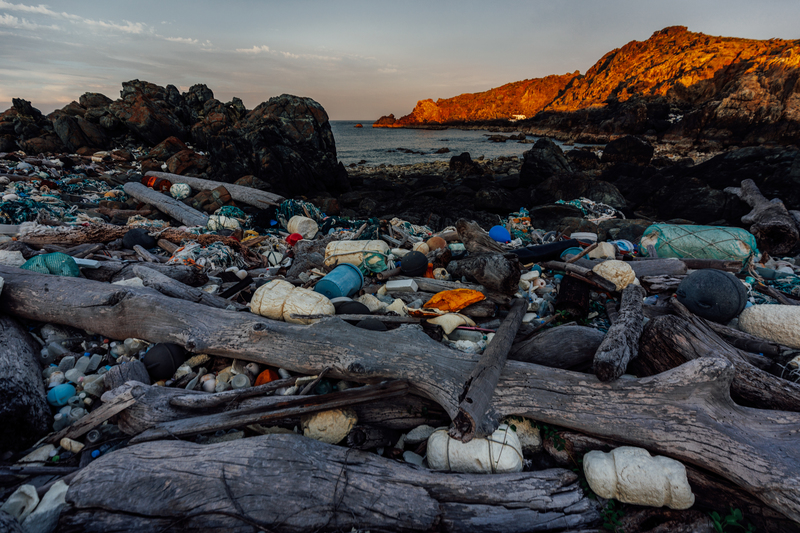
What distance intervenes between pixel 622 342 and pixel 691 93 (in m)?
69.4

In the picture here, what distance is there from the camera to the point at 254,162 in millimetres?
14359

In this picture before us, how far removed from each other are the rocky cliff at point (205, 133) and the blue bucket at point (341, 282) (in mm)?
10450

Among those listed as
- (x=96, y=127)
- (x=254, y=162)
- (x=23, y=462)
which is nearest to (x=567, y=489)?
(x=23, y=462)

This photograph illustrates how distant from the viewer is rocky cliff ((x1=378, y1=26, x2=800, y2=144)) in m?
33.8

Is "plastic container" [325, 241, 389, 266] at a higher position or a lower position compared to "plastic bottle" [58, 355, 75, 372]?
higher

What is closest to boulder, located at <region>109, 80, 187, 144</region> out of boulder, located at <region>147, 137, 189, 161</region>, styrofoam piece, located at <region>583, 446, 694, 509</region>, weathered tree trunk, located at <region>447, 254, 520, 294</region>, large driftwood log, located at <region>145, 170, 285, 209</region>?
boulder, located at <region>147, 137, 189, 161</region>

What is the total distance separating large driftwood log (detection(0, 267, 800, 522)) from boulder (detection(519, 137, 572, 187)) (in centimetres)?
1571

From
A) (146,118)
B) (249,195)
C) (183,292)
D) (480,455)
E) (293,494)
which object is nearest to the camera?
(293,494)

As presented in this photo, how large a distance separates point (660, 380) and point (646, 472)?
708 mm

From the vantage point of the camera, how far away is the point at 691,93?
171 feet

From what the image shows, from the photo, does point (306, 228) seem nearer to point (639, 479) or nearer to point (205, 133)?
point (639, 479)

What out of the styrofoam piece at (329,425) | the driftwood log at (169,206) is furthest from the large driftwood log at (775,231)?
the driftwood log at (169,206)

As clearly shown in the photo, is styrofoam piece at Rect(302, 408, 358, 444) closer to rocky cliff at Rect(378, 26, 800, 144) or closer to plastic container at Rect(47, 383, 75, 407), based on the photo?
plastic container at Rect(47, 383, 75, 407)

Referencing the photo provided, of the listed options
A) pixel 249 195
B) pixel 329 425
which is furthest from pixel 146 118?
pixel 329 425
